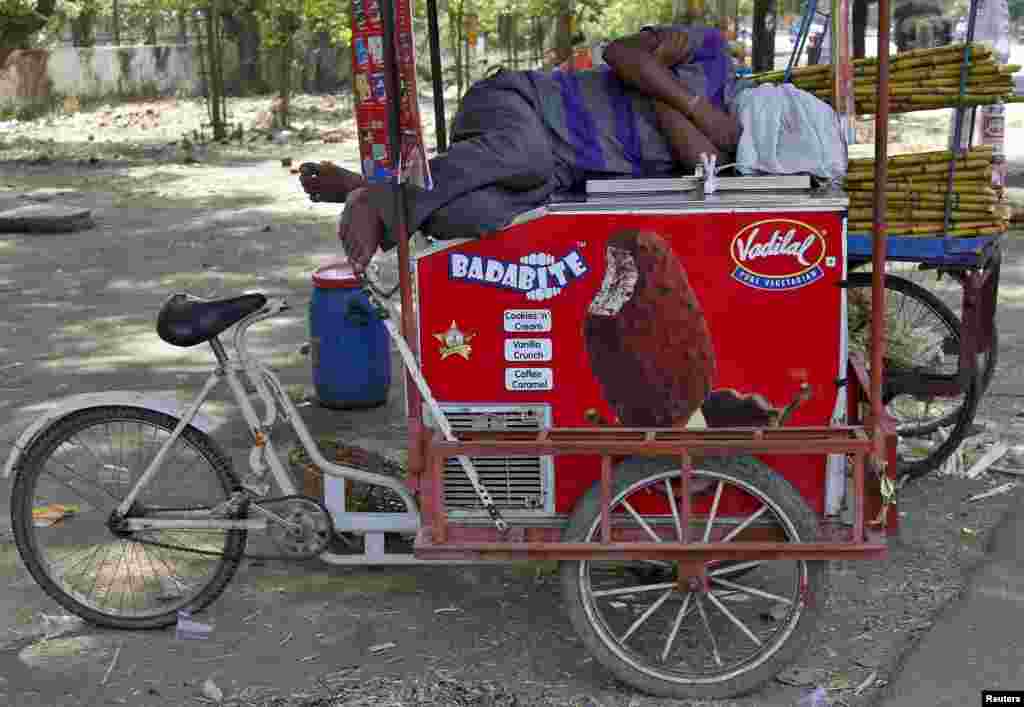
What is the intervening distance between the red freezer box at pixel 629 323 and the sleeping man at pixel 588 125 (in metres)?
0.20

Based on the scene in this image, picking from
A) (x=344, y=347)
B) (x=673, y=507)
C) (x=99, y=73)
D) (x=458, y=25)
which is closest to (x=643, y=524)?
(x=673, y=507)

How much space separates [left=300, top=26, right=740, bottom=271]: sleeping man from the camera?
3676 millimetres

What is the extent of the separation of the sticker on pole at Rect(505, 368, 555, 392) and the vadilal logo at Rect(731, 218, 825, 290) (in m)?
0.58

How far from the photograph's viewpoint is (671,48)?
412cm

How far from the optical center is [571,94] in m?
4.10

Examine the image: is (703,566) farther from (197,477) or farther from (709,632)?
(197,477)

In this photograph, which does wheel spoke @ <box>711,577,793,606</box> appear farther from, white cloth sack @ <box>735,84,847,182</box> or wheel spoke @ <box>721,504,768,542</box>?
white cloth sack @ <box>735,84,847,182</box>

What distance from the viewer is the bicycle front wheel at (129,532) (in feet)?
12.9

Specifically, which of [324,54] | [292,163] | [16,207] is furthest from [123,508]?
[324,54]

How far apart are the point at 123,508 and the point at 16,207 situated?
30.0ft

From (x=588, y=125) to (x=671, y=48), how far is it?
361 millimetres

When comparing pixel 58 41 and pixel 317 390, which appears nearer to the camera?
pixel 317 390

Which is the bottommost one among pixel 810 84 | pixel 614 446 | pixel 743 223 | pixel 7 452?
pixel 7 452

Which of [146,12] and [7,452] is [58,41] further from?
[7,452]
